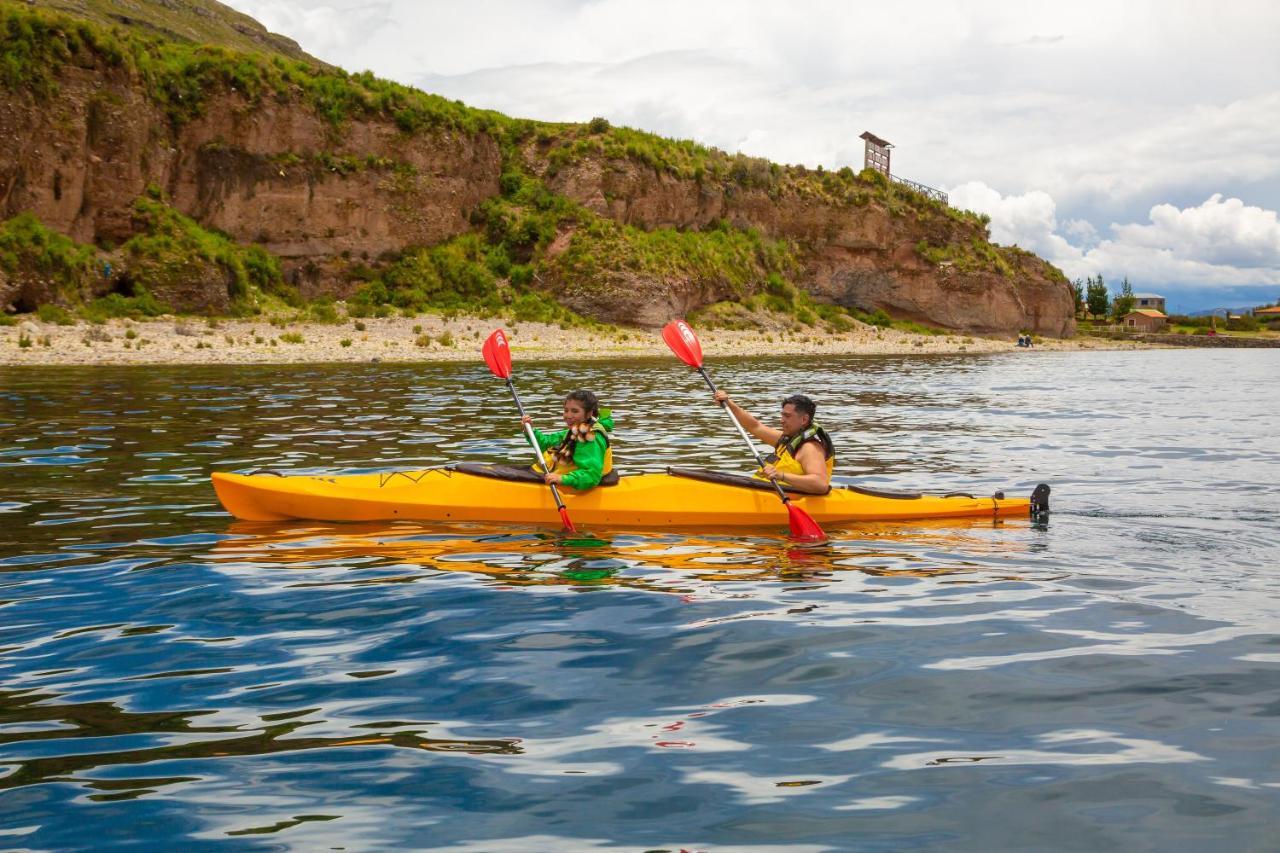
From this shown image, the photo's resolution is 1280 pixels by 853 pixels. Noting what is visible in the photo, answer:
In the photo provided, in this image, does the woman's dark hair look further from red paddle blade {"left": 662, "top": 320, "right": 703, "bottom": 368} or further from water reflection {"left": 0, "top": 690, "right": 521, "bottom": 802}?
water reflection {"left": 0, "top": 690, "right": 521, "bottom": 802}

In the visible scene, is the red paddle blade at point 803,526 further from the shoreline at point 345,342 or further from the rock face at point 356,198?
the rock face at point 356,198

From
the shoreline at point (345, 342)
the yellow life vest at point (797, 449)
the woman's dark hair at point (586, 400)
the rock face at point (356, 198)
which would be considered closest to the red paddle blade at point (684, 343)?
the yellow life vest at point (797, 449)

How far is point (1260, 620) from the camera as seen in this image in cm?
644

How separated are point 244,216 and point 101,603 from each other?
123 ft

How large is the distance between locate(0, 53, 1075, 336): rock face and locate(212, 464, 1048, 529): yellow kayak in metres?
29.8

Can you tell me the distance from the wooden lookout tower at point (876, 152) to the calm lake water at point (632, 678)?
58.3 meters

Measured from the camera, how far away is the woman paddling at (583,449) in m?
9.11

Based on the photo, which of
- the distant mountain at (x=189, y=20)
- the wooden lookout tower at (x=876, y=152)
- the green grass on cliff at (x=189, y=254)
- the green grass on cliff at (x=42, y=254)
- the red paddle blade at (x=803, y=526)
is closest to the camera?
the red paddle blade at (x=803, y=526)

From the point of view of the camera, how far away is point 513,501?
30.5 feet

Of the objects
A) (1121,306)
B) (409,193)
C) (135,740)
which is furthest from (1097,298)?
(135,740)

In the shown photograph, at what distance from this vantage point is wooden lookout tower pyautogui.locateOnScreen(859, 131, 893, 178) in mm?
67375

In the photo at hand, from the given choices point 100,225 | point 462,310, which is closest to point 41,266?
point 100,225

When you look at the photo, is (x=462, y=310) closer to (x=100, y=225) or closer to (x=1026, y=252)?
(x=100, y=225)

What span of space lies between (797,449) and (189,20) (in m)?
136
